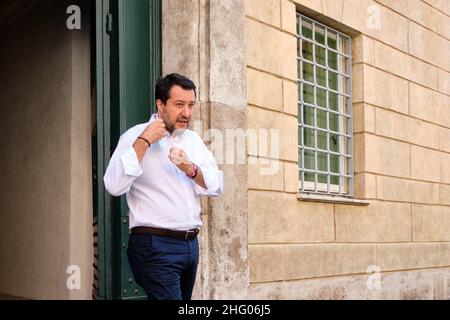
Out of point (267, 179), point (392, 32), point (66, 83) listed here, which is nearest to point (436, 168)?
point (392, 32)

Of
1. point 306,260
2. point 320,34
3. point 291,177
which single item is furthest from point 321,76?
point 306,260

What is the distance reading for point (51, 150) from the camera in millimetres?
9453

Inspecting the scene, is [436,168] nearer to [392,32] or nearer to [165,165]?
[392,32]

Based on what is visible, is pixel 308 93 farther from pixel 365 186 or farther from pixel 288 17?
pixel 365 186

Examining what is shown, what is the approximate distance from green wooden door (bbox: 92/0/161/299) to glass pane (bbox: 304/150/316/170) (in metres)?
2.34

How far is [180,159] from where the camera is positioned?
3.81 m

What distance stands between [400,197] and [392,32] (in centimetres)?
203

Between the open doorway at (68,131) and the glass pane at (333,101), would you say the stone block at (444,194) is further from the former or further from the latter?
the open doorway at (68,131)

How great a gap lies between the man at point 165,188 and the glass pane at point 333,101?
4585 millimetres

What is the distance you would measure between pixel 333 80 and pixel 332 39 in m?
0.47

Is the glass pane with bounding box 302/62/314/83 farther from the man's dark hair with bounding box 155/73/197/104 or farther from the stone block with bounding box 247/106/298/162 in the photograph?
the man's dark hair with bounding box 155/73/197/104

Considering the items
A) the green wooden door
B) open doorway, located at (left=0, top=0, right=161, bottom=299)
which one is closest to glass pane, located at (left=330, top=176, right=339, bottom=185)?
open doorway, located at (left=0, top=0, right=161, bottom=299)

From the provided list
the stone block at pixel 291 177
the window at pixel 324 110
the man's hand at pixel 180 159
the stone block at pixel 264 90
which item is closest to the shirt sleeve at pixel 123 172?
the man's hand at pixel 180 159
